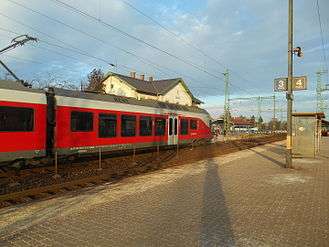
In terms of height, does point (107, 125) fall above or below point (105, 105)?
below

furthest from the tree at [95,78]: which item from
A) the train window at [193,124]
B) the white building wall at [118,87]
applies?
the train window at [193,124]

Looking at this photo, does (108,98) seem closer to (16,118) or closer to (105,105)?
(105,105)

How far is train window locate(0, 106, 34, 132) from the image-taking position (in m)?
13.2

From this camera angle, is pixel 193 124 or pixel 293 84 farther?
pixel 193 124

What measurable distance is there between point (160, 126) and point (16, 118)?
11449 millimetres

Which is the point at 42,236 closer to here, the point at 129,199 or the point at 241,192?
the point at 129,199

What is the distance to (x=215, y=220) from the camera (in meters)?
7.70

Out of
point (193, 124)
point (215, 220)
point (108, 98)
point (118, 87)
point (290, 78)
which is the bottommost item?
point (215, 220)

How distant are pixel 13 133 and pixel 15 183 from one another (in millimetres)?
2207

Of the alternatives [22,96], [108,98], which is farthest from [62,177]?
[108,98]

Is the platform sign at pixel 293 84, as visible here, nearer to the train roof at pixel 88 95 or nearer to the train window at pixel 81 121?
the train roof at pixel 88 95

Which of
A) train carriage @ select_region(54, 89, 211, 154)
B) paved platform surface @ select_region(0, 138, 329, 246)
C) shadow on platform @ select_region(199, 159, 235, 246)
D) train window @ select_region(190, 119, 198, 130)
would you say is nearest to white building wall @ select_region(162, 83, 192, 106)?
train window @ select_region(190, 119, 198, 130)

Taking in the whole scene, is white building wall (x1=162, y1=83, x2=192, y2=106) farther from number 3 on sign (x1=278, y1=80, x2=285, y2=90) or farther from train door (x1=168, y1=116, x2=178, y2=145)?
number 3 on sign (x1=278, y1=80, x2=285, y2=90)

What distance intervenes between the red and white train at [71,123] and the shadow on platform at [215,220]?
6569mm
